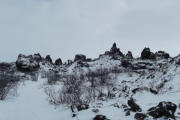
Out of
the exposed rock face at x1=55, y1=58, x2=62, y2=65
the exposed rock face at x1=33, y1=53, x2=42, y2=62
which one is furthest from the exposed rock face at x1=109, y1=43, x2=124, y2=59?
the exposed rock face at x1=33, y1=53, x2=42, y2=62

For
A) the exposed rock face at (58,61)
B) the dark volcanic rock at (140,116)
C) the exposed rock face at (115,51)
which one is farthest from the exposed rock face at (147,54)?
the dark volcanic rock at (140,116)

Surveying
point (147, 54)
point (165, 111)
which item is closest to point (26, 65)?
point (147, 54)

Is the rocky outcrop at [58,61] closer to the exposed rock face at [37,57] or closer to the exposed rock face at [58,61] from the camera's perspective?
the exposed rock face at [58,61]

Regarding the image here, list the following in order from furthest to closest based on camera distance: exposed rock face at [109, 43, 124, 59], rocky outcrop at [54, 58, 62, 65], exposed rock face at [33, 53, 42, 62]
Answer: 1. rocky outcrop at [54, 58, 62, 65]
2. exposed rock face at [33, 53, 42, 62]
3. exposed rock face at [109, 43, 124, 59]

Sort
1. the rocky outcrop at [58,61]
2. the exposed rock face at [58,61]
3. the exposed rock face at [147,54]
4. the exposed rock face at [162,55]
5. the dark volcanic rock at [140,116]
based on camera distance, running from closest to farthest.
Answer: the dark volcanic rock at [140,116] → the exposed rock face at [147,54] → the exposed rock face at [162,55] → the rocky outcrop at [58,61] → the exposed rock face at [58,61]

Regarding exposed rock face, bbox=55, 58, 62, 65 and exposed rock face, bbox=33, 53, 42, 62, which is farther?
exposed rock face, bbox=55, 58, 62, 65

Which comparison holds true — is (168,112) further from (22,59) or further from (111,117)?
(22,59)

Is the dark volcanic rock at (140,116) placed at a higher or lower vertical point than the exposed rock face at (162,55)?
lower

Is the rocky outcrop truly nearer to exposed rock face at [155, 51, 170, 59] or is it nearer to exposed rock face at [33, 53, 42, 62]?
exposed rock face at [33, 53, 42, 62]

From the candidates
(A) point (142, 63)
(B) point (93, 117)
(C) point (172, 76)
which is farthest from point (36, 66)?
(B) point (93, 117)

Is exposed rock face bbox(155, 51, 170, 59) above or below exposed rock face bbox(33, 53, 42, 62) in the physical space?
below

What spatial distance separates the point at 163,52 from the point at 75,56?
133ft

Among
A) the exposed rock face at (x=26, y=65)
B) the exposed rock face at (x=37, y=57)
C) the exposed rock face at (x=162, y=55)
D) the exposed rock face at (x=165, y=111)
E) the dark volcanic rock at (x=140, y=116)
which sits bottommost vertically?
the dark volcanic rock at (x=140, y=116)

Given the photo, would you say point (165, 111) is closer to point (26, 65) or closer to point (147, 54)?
point (147, 54)
